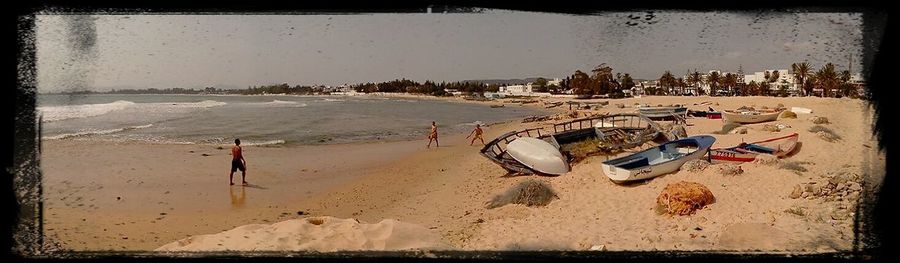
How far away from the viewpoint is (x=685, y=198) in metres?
3.76

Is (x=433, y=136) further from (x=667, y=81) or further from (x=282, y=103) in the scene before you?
(x=667, y=81)

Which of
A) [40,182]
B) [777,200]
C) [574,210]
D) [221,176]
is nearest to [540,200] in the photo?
[574,210]

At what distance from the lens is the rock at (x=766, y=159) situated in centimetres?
403

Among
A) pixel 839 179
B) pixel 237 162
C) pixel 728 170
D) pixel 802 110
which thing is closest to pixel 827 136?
pixel 802 110

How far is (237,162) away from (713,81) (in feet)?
7.61

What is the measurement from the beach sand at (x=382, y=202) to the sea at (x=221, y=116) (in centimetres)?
7

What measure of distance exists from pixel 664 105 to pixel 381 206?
173 centimetres

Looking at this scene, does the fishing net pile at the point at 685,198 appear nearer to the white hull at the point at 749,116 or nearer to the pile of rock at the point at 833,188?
the white hull at the point at 749,116

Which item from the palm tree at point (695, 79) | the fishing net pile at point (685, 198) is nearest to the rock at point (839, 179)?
the palm tree at point (695, 79)

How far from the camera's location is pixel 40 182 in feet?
5.79

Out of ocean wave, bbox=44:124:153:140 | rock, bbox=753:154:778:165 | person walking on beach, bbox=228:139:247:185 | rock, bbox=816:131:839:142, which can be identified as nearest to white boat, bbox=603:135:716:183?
rock, bbox=753:154:778:165

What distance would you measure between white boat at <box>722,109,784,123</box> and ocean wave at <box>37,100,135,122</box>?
391 cm

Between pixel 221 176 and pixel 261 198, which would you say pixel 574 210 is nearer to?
pixel 261 198

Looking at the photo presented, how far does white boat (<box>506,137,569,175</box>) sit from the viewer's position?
10.5 ft
